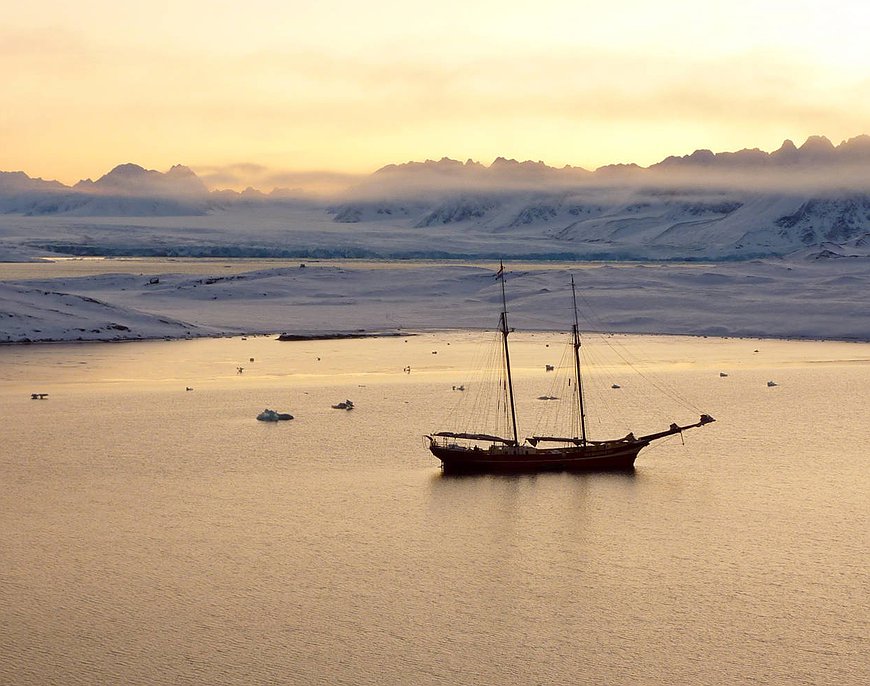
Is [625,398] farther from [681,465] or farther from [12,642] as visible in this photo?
[12,642]

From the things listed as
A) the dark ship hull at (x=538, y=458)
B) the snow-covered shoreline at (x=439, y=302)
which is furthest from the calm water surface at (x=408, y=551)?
the snow-covered shoreline at (x=439, y=302)

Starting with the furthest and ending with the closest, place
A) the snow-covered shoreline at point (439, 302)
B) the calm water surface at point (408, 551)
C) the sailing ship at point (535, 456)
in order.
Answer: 1. the snow-covered shoreline at point (439, 302)
2. the sailing ship at point (535, 456)
3. the calm water surface at point (408, 551)

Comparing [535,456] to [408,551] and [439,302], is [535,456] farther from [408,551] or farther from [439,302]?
[439,302]

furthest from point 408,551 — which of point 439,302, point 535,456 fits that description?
point 439,302

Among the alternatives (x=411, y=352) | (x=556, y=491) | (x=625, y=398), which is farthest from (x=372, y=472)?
(x=411, y=352)

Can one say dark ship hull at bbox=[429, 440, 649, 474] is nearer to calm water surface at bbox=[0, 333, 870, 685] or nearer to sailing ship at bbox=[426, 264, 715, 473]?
sailing ship at bbox=[426, 264, 715, 473]

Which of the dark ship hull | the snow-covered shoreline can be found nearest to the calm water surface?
the dark ship hull

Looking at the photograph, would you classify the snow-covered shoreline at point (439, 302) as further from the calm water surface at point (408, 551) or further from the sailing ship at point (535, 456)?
the sailing ship at point (535, 456)
